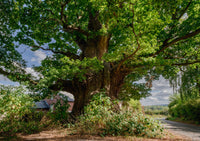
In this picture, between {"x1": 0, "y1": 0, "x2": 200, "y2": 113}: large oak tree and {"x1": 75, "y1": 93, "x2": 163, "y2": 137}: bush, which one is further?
{"x1": 0, "y1": 0, "x2": 200, "y2": 113}: large oak tree

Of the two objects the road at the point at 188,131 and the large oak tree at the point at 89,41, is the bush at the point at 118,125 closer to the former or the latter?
the road at the point at 188,131

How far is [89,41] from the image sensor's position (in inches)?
403

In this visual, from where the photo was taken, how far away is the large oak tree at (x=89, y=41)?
6602 millimetres

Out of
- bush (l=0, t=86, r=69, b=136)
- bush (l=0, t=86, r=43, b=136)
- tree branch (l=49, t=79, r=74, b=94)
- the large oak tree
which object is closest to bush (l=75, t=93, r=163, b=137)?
the large oak tree

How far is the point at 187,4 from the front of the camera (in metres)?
7.91

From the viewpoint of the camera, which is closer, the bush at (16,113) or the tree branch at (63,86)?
the bush at (16,113)

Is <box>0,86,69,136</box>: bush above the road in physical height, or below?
above

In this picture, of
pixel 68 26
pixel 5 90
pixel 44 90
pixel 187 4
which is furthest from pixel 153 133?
pixel 68 26

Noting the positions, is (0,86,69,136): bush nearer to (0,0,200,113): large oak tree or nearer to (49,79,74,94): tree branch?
(0,0,200,113): large oak tree

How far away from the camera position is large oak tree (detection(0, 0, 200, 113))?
660 centimetres

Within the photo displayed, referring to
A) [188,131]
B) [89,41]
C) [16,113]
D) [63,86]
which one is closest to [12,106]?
[16,113]

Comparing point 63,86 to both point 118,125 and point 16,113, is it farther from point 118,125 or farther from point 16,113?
point 118,125

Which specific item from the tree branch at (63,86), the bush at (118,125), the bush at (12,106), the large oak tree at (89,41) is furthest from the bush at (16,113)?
the bush at (118,125)

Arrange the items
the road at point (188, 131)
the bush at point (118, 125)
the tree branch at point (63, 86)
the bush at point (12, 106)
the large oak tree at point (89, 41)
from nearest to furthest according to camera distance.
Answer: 1. the bush at point (12, 106)
2. the bush at point (118, 125)
3. the large oak tree at point (89, 41)
4. the road at point (188, 131)
5. the tree branch at point (63, 86)
